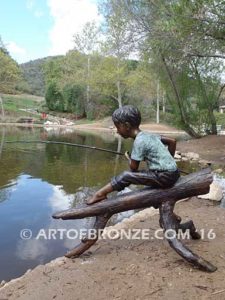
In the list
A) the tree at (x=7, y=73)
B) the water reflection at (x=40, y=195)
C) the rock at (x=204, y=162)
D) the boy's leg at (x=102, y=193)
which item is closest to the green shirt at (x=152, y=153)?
the boy's leg at (x=102, y=193)

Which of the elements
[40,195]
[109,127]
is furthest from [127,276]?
[109,127]

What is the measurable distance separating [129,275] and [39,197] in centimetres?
542

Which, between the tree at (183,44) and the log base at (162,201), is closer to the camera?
the log base at (162,201)

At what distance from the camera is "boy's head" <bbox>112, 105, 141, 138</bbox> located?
4.05 meters

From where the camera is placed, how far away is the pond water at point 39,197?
5.38 metres

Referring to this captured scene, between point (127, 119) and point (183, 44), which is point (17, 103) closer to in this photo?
point (183, 44)

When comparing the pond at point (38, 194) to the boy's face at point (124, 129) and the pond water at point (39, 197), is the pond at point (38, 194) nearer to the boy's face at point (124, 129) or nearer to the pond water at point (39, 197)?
the pond water at point (39, 197)

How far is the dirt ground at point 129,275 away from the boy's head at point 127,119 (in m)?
1.42

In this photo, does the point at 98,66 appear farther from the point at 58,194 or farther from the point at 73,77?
the point at 58,194

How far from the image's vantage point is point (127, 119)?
13.3 feet

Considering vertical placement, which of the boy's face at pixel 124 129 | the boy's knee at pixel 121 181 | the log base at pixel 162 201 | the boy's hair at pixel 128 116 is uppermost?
the boy's hair at pixel 128 116

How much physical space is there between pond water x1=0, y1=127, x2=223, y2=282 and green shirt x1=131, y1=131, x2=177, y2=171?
220cm

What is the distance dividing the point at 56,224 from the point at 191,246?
10.3 ft

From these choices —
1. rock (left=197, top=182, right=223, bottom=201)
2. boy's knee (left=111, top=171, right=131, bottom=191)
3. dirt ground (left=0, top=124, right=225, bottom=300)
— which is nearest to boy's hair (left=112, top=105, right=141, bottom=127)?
boy's knee (left=111, top=171, right=131, bottom=191)
